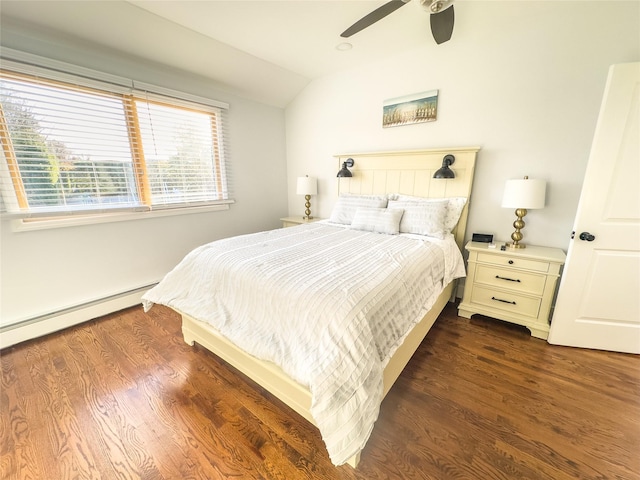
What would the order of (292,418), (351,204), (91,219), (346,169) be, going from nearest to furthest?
(292,418)
(91,219)
(351,204)
(346,169)

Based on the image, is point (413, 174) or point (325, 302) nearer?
point (325, 302)

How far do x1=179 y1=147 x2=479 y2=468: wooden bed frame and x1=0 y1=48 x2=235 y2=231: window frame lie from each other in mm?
1320

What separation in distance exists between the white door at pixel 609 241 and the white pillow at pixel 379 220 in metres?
1.25

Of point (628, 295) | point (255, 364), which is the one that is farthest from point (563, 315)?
point (255, 364)

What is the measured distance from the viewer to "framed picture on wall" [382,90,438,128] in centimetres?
252

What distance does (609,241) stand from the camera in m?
1.70

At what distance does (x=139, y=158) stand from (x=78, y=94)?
60cm

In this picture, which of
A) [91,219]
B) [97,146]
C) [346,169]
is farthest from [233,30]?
[91,219]

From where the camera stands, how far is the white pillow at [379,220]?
93.4 inches

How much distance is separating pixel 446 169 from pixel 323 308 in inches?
76.4

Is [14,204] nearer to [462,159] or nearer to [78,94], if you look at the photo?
[78,94]

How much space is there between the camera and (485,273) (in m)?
2.18

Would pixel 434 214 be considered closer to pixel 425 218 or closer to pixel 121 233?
pixel 425 218

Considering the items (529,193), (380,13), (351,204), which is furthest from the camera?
(351,204)
